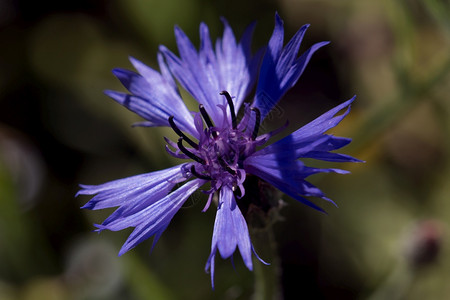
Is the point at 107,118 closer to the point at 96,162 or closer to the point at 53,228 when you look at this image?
the point at 96,162

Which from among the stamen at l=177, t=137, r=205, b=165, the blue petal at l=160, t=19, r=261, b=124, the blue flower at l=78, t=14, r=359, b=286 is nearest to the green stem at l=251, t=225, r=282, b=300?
the blue flower at l=78, t=14, r=359, b=286

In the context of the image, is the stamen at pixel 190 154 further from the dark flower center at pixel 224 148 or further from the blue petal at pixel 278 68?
the blue petal at pixel 278 68

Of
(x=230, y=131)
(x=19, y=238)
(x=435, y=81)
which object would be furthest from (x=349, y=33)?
(x=19, y=238)

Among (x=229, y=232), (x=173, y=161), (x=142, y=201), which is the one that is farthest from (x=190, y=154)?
(x=173, y=161)

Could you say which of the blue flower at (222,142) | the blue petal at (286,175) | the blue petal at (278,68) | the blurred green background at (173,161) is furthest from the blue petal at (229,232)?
the blurred green background at (173,161)

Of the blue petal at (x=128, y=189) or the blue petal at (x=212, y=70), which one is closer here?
the blue petal at (x=128, y=189)

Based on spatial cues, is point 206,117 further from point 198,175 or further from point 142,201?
point 142,201

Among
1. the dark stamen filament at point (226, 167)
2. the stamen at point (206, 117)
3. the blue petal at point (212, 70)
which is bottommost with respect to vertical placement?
the dark stamen filament at point (226, 167)
